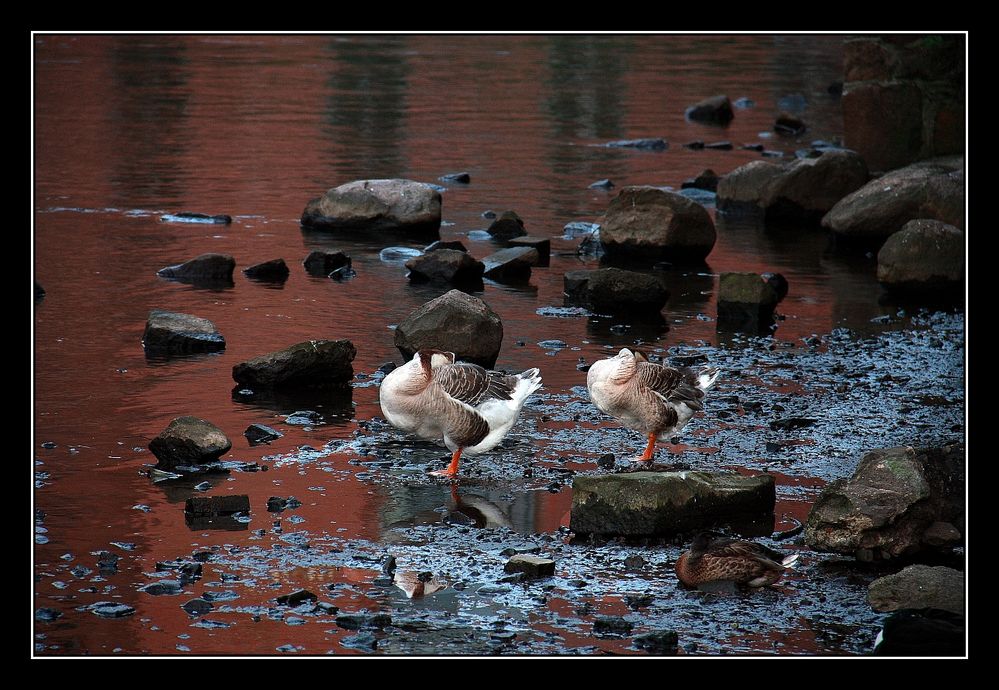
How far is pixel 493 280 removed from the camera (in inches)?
749

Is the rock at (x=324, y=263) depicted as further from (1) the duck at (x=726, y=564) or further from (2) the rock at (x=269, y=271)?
(1) the duck at (x=726, y=564)

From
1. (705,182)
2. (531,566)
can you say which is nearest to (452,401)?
(531,566)

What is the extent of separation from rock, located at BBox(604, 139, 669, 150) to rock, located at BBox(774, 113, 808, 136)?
161 inches

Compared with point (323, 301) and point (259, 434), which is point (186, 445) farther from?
point (323, 301)

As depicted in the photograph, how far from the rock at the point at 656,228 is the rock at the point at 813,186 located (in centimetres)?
362

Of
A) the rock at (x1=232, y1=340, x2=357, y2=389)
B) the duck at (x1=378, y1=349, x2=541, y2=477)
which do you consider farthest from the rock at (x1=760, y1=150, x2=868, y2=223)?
the duck at (x1=378, y1=349, x2=541, y2=477)

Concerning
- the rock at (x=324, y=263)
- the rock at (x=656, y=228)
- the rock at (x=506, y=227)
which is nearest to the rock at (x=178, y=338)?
the rock at (x=324, y=263)

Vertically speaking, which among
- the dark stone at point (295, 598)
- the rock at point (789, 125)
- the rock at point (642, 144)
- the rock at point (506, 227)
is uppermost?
the rock at point (789, 125)

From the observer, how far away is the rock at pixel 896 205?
68.4 ft

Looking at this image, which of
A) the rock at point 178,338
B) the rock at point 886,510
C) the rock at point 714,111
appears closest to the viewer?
the rock at point 886,510

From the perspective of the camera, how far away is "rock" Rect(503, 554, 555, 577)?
9.27 metres

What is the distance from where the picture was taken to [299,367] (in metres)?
13.7

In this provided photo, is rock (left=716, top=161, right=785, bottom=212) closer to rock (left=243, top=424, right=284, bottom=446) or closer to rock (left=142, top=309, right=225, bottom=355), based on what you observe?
rock (left=142, top=309, right=225, bottom=355)

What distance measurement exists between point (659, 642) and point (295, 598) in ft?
7.70
